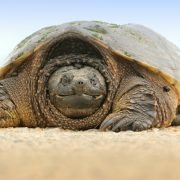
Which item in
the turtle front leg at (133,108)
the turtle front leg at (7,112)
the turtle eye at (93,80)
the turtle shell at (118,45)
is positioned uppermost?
the turtle shell at (118,45)

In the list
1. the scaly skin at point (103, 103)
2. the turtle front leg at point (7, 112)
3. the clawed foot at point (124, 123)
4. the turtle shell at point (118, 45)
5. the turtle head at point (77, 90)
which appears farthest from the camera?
the turtle shell at point (118, 45)

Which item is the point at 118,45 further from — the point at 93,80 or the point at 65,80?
the point at 65,80

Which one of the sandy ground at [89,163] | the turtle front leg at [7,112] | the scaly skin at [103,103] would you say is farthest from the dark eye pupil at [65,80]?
the sandy ground at [89,163]

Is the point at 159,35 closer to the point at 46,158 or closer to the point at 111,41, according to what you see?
the point at 111,41

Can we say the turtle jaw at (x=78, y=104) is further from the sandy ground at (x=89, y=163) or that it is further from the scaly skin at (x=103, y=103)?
the sandy ground at (x=89, y=163)

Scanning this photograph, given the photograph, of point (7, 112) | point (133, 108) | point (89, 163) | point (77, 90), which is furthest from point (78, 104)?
point (89, 163)

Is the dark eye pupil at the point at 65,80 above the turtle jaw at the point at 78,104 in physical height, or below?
above

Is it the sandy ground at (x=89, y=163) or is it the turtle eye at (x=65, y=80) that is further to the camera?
the turtle eye at (x=65, y=80)
